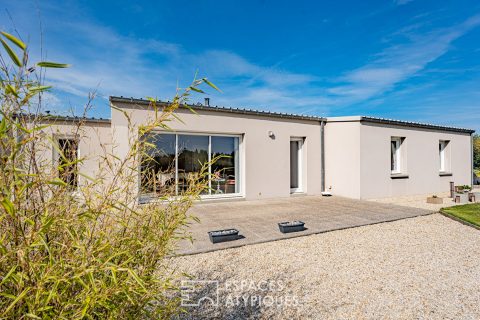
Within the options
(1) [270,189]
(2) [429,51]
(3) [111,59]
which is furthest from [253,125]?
(2) [429,51]

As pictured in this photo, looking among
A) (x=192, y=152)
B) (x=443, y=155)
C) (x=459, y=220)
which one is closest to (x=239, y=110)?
(x=192, y=152)

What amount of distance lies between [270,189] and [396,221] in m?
5.11

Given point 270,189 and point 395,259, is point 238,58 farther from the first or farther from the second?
point 395,259

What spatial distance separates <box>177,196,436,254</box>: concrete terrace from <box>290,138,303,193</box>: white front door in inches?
53.3

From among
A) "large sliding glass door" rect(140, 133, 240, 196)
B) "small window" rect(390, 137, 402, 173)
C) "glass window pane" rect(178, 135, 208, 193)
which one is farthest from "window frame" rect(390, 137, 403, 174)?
"glass window pane" rect(178, 135, 208, 193)

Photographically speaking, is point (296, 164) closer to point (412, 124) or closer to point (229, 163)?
point (229, 163)

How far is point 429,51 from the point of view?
1460 cm

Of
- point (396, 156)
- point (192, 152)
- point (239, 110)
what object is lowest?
point (396, 156)

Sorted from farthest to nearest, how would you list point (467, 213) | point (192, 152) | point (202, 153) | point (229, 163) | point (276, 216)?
point (229, 163) < point (202, 153) < point (192, 152) < point (467, 213) < point (276, 216)

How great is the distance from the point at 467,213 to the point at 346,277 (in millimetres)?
7560

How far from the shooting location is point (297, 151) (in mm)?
12438
